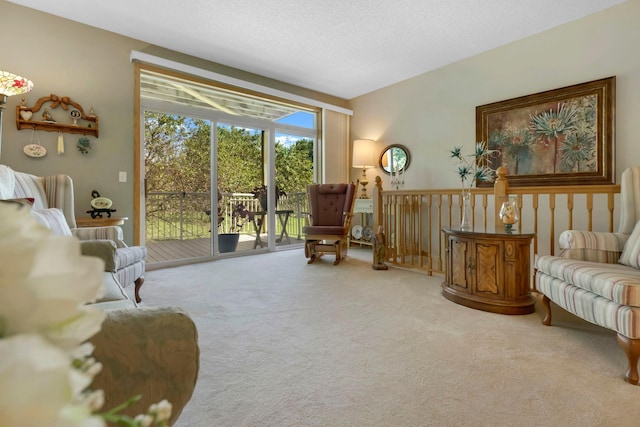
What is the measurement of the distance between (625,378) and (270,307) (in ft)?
6.69

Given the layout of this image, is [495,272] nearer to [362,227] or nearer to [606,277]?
[606,277]

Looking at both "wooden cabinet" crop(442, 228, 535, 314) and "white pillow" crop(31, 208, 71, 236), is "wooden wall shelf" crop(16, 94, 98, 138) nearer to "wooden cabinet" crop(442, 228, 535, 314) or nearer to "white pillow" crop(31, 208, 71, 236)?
"white pillow" crop(31, 208, 71, 236)

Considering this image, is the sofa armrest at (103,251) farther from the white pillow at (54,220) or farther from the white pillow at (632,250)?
the white pillow at (632,250)

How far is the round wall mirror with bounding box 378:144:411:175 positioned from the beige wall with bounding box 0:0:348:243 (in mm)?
3326

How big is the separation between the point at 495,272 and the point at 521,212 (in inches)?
44.8

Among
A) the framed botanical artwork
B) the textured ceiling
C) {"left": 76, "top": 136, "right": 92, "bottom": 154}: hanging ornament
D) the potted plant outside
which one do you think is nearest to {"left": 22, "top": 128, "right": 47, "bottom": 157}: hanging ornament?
{"left": 76, "top": 136, "right": 92, "bottom": 154}: hanging ornament

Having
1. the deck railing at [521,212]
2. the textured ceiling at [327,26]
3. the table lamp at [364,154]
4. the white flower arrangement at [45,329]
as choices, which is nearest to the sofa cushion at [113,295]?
the white flower arrangement at [45,329]

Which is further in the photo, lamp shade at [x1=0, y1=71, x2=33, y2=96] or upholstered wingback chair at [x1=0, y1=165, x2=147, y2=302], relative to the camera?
lamp shade at [x1=0, y1=71, x2=33, y2=96]

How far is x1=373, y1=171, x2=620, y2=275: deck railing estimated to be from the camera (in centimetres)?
256

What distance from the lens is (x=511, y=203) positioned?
2.55 metres

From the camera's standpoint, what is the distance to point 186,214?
4.15 meters

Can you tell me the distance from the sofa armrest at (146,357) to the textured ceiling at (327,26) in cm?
307

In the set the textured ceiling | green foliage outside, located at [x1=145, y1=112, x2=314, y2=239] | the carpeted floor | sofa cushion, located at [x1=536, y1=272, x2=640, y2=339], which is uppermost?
the textured ceiling

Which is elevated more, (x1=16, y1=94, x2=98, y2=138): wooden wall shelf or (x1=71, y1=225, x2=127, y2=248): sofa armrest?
(x1=16, y1=94, x2=98, y2=138): wooden wall shelf
